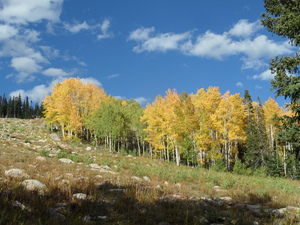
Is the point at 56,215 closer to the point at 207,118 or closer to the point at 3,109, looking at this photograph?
the point at 207,118

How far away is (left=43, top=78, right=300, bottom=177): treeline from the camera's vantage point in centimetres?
2902

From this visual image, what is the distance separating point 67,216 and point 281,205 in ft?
24.6

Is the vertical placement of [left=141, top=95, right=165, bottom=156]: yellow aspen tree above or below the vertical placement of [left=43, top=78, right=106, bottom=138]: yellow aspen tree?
below

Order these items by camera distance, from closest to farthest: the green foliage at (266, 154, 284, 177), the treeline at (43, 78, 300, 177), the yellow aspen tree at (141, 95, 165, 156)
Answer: the treeline at (43, 78, 300, 177) → the yellow aspen tree at (141, 95, 165, 156) → the green foliage at (266, 154, 284, 177)

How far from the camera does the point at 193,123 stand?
2878 centimetres

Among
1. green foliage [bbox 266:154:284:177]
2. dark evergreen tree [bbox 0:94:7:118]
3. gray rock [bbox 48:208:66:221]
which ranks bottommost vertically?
green foliage [bbox 266:154:284:177]

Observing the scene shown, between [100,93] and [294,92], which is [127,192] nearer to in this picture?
[294,92]

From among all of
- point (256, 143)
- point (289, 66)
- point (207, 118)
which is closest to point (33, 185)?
point (289, 66)

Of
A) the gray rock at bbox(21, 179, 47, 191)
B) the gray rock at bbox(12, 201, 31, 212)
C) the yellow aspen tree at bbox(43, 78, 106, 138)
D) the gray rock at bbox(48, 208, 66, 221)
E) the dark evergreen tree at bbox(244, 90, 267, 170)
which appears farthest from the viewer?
the yellow aspen tree at bbox(43, 78, 106, 138)

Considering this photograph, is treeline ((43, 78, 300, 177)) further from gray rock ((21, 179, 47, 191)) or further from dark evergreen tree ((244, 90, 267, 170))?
gray rock ((21, 179, 47, 191))

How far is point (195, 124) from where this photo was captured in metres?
28.9

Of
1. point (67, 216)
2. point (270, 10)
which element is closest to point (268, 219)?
point (67, 216)

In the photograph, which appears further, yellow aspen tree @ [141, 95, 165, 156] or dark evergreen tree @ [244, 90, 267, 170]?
dark evergreen tree @ [244, 90, 267, 170]

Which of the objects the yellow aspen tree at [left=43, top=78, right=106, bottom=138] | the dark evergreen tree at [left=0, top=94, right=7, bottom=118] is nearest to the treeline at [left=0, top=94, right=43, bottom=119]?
the dark evergreen tree at [left=0, top=94, right=7, bottom=118]
